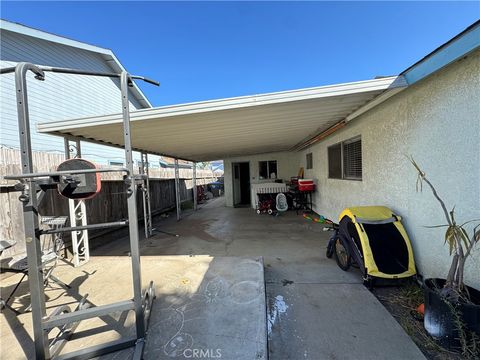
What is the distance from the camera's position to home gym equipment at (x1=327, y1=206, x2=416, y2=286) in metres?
2.41

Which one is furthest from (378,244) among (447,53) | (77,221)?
(77,221)

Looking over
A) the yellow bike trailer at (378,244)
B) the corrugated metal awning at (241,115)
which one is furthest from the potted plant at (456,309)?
the corrugated metal awning at (241,115)

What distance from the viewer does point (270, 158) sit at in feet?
30.5

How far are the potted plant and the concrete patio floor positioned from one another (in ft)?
0.88

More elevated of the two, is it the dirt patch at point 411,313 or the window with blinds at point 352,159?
the window with blinds at point 352,159

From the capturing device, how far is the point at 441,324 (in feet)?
5.55

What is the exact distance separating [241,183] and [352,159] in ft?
21.5

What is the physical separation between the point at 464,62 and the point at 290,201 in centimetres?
645

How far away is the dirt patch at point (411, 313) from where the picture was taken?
165 cm

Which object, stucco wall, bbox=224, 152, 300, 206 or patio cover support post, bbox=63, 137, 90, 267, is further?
stucco wall, bbox=224, 152, 300, 206

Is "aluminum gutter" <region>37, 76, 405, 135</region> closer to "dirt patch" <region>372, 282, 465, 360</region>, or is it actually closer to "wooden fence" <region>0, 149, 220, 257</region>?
"wooden fence" <region>0, 149, 220, 257</region>

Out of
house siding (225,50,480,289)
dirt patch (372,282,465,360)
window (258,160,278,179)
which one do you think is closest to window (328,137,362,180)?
house siding (225,50,480,289)

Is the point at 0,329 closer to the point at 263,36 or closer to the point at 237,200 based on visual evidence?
the point at 263,36

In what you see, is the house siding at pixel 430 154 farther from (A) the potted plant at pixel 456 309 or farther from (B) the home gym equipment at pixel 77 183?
(B) the home gym equipment at pixel 77 183
